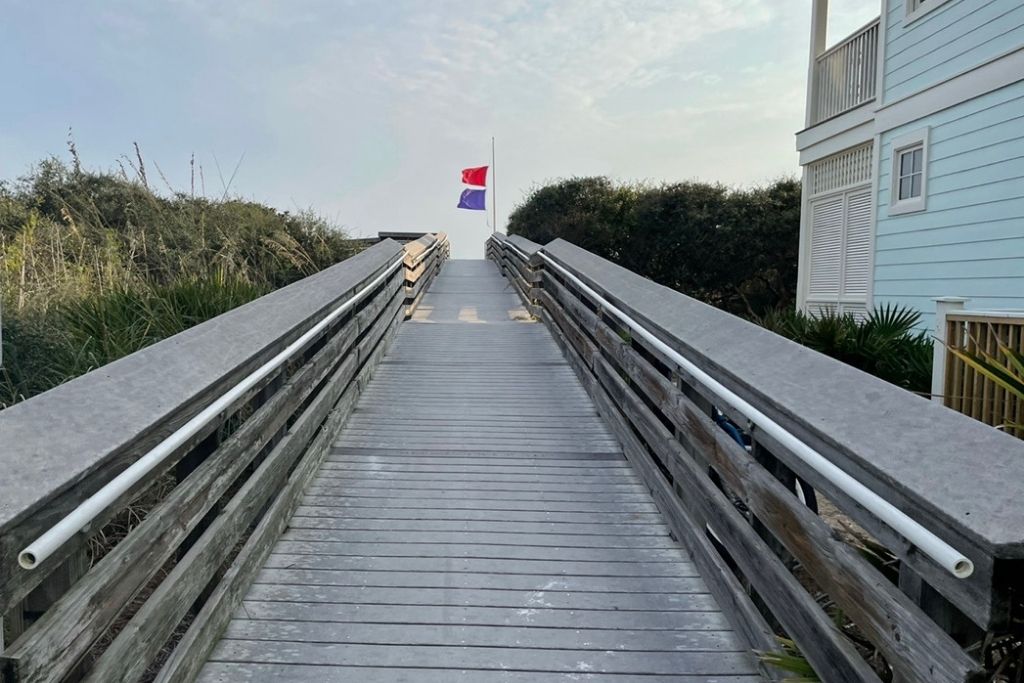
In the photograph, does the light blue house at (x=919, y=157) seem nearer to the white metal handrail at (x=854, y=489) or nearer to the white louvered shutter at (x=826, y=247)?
the white louvered shutter at (x=826, y=247)

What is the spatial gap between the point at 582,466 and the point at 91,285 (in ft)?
14.5

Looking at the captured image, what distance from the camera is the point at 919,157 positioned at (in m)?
9.11

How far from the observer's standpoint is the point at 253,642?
9.39ft

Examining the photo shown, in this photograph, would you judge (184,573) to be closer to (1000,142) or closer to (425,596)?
(425,596)

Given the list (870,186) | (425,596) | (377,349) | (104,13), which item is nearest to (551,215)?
(870,186)

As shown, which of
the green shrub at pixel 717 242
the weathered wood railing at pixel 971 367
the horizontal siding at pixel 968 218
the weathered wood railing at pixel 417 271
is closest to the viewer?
the weathered wood railing at pixel 971 367

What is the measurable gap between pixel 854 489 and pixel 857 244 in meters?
9.76

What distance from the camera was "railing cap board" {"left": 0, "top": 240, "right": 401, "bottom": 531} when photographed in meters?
1.72

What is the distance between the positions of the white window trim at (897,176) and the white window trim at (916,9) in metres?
1.26

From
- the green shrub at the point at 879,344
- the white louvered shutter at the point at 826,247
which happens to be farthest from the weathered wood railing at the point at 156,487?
the white louvered shutter at the point at 826,247

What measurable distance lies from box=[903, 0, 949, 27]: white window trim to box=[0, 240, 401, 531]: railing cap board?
8.20 m

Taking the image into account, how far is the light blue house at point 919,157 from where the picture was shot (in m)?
7.55

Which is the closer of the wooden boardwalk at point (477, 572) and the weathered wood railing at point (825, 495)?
the weathered wood railing at point (825, 495)

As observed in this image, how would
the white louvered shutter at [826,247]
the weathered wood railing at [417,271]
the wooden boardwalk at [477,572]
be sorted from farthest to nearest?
the white louvered shutter at [826,247], the weathered wood railing at [417,271], the wooden boardwalk at [477,572]
